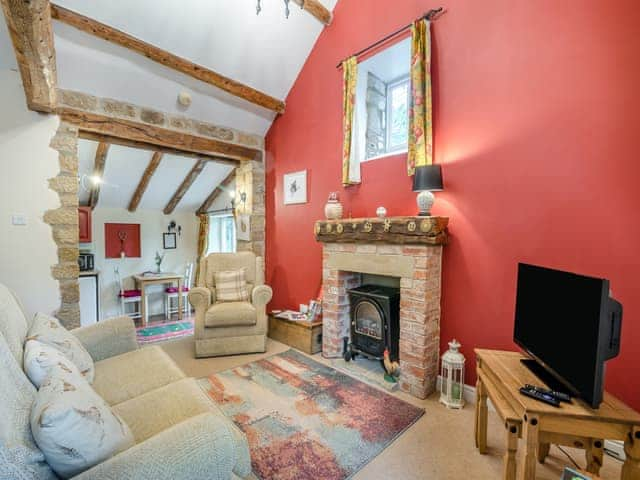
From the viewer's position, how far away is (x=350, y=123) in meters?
3.03

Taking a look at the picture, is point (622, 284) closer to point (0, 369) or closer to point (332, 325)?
point (332, 325)

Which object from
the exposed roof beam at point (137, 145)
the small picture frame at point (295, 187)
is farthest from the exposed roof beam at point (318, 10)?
the exposed roof beam at point (137, 145)

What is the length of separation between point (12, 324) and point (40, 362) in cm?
40

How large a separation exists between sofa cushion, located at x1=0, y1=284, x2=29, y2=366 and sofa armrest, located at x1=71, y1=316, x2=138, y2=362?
0.39 metres

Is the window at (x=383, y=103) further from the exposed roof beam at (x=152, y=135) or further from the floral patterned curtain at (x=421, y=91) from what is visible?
the exposed roof beam at (x=152, y=135)

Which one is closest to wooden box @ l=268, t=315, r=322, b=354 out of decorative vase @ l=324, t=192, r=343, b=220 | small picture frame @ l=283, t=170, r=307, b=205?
decorative vase @ l=324, t=192, r=343, b=220

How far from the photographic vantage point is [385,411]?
7.09 ft

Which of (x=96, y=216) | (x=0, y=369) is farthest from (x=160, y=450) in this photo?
(x=96, y=216)

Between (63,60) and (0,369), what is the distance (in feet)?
9.83

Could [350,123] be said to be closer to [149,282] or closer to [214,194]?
[214,194]

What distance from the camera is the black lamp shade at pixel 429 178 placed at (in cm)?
→ 236

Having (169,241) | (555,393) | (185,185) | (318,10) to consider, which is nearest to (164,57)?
(318,10)

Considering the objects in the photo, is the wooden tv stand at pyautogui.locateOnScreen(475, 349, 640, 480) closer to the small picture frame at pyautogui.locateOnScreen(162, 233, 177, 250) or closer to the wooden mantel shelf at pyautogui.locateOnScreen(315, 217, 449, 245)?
the wooden mantel shelf at pyautogui.locateOnScreen(315, 217, 449, 245)

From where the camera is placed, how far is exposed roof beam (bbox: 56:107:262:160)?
2980 mm
